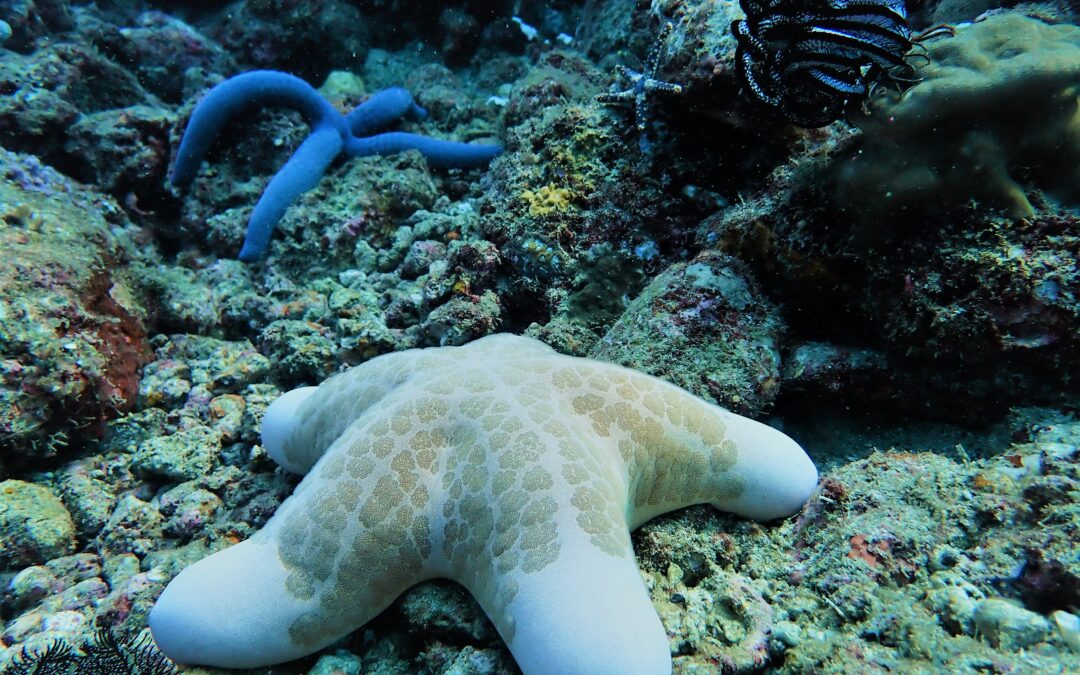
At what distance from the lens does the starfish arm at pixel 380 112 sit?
22.1ft

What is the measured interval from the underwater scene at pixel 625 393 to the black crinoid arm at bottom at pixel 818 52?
0.8 inches

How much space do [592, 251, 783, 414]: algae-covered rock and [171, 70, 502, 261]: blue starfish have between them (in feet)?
12.6

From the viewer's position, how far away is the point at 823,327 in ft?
11.3

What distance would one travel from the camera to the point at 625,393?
2559 millimetres

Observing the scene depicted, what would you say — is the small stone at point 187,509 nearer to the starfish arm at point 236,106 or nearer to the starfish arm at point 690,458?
the starfish arm at point 690,458

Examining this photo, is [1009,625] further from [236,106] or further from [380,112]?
[236,106]

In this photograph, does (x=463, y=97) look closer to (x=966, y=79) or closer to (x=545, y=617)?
(x=966, y=79)

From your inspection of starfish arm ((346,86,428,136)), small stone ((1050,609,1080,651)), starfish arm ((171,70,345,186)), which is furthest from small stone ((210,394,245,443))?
small stone ((1050,609,1080,651))

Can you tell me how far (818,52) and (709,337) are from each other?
1745 millimetres

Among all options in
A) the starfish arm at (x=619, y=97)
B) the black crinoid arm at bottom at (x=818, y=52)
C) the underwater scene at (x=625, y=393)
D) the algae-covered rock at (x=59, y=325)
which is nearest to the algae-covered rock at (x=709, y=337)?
the underwater scene at (x=625, y=393)

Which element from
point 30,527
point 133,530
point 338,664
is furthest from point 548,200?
point 30,527

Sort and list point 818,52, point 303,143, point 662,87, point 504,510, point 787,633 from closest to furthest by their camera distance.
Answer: point 787,633, point 504,510, point 818,52, point 662,87, point 303,143

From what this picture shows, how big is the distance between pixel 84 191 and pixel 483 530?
717cm

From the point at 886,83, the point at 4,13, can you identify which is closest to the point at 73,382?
the point at 886,83
